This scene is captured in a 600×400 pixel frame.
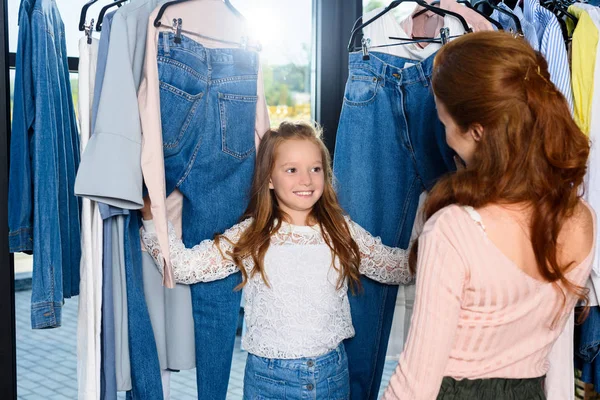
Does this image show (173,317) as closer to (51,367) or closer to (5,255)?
(5,255)

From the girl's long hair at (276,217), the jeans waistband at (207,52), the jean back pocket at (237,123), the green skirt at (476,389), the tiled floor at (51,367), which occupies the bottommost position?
the tiled floor at (51,367)

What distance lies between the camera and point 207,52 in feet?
5.57

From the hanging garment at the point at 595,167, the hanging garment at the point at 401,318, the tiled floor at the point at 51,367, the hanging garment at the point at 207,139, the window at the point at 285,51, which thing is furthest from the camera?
the tiled floor at the point at 51,367

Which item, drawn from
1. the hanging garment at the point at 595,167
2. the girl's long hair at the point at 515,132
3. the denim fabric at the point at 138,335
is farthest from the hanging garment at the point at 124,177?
the hanging garment at the point at 595,167

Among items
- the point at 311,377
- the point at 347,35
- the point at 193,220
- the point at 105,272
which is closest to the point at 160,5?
the point at 193,220


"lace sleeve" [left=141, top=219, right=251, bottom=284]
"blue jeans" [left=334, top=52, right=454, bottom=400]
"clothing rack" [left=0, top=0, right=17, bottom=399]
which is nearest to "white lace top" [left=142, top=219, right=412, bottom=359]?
"lace sleeve" [left=141, top=219, right=251, bottom=284]

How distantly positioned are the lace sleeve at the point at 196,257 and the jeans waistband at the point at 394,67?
1.85ft

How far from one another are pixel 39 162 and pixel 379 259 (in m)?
0.90

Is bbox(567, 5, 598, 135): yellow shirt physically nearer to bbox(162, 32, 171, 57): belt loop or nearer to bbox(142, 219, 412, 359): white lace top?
bbox(142, 219, 412, 359): white lace top

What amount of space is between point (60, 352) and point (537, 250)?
7.06 ft

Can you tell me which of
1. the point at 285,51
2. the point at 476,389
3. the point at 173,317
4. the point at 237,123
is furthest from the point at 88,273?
the point at 285,51

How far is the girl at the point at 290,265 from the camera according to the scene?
1668mm

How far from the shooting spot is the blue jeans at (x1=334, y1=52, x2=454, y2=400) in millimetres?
1863

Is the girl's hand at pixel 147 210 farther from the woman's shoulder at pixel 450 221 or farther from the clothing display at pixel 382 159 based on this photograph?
the woman's shoulder at pixel 450 221
